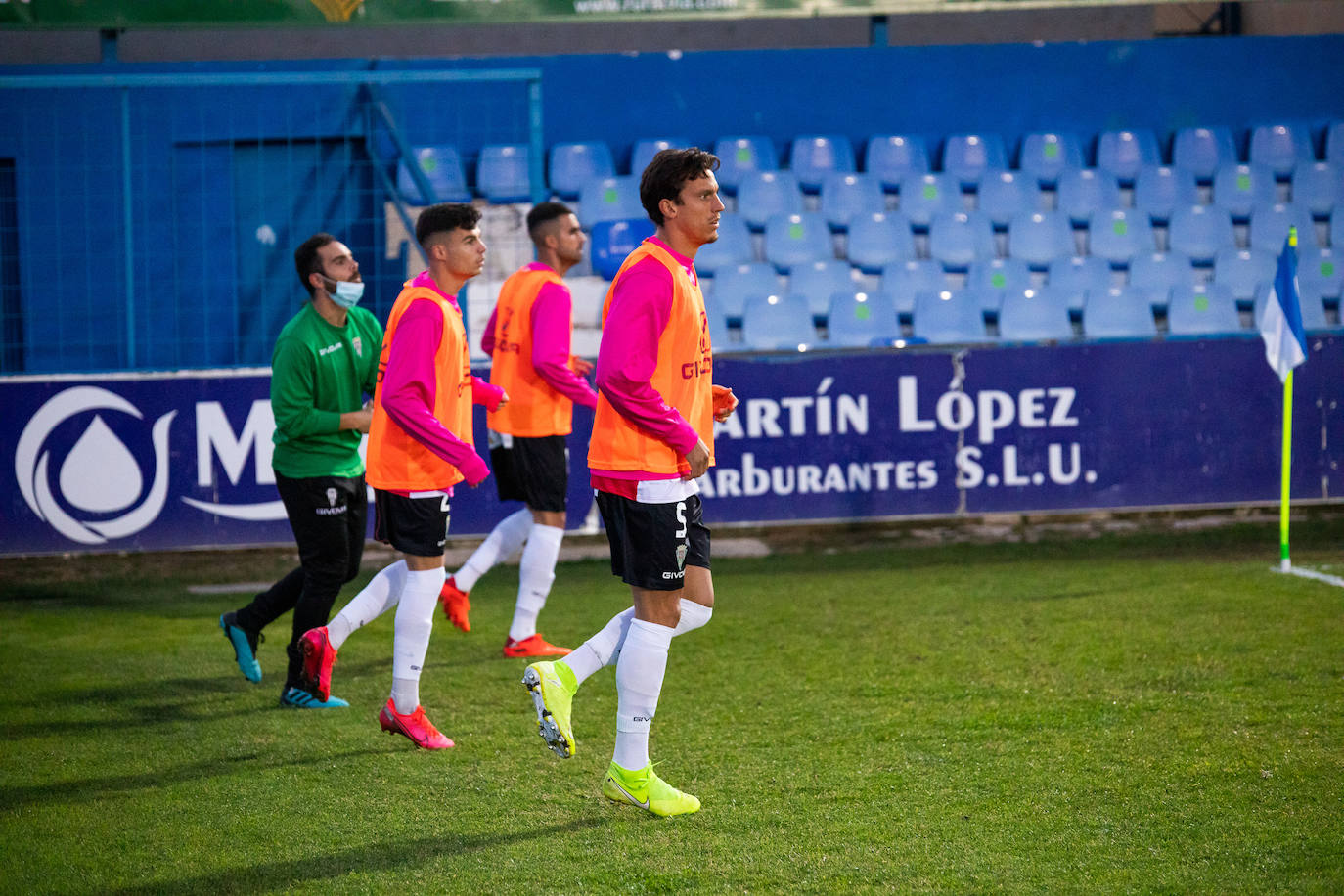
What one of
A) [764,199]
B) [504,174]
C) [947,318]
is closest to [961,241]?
[947,318]

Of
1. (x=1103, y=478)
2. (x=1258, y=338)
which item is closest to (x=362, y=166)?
(x=1103, y=478)

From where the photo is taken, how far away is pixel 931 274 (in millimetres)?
10961

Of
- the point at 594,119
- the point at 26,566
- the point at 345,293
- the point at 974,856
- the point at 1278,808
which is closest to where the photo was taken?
the point at 974,856

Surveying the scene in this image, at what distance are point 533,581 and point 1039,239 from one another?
23.2 ft

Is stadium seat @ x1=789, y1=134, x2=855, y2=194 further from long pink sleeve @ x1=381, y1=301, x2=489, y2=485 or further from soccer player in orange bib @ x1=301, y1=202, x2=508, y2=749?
long pink sleeve @ x1=381, y1=301, x2=489, y2=485

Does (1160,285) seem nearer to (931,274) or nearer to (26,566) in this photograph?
(931,274)

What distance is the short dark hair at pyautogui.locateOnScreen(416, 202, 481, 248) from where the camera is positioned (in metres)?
4.58

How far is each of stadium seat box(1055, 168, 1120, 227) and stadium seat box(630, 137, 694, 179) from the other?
3426 millimetres

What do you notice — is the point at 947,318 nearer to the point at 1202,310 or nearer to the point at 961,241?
the point at 961,241

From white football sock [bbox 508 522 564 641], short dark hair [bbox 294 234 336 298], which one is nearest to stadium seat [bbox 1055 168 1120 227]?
white football sock [bbox 508 522 564 641]

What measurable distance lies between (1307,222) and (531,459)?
28.4 ft

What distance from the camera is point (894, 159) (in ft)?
38.3

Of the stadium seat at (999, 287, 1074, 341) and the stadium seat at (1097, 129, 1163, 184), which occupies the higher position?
the stadium seat at (1097, 129, 1163, 184)

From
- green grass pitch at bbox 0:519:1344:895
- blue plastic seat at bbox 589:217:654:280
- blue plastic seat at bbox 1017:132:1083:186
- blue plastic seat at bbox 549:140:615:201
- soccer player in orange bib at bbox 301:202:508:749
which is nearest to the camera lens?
green grass pitch at bbox 0:519:1344:895
